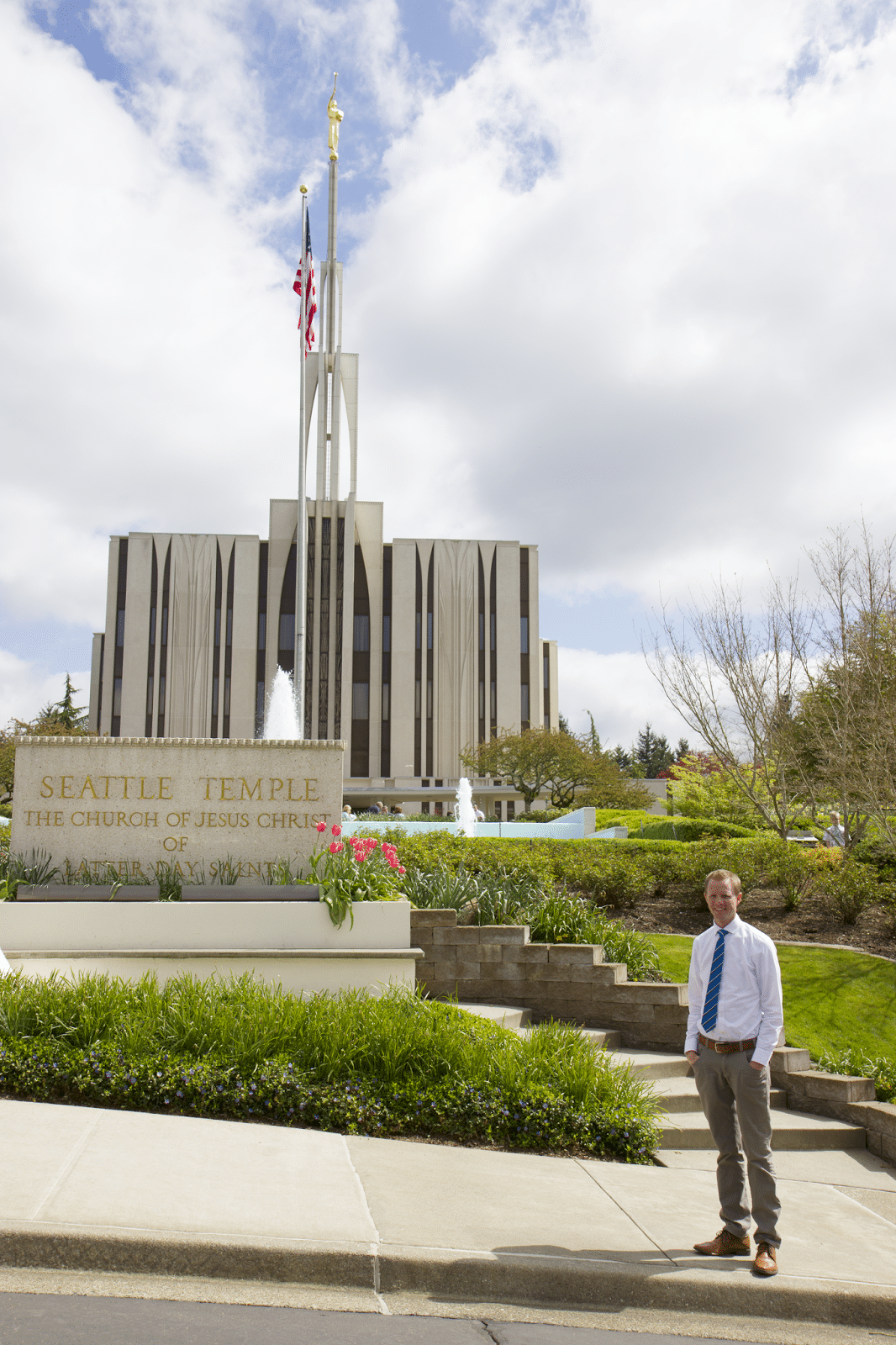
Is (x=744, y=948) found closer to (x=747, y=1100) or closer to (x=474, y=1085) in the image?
(x=747, y=1100)

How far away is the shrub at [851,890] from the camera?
445 inches

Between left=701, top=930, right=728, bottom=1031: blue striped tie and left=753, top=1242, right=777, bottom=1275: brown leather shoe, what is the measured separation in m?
0.99

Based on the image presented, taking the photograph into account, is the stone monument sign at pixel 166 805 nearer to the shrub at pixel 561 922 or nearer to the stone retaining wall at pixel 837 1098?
the shrub at pixel 561 922

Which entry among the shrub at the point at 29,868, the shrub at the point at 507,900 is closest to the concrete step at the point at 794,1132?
the shrub at the point at 507,900

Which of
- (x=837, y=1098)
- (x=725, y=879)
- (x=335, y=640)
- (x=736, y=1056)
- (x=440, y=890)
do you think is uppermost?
(x=335, y=640)

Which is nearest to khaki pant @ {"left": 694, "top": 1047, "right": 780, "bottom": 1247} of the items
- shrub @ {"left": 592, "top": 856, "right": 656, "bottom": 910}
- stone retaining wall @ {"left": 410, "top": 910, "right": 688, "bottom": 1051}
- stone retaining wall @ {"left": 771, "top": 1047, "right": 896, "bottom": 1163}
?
stone retaining wall @ {"left": 771, "top": 1047, "right": 896, "bottom": 1163}

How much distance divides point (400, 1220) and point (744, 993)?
6.75ft

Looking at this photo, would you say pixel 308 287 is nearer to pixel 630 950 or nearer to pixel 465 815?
pixel 465 815

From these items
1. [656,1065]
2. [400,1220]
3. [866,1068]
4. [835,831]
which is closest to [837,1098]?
[866,1068]

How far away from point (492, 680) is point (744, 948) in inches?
1798

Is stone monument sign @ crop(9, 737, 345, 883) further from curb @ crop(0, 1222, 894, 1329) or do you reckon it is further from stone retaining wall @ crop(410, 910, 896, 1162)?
curb @ crop(0, 1222, 894, 1329)

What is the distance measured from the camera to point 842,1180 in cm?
629

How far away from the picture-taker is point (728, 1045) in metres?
4.91

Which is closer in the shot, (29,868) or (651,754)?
(29,868)
